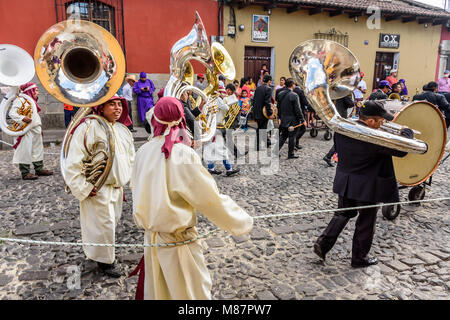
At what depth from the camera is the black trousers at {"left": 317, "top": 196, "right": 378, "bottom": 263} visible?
10.9 feet

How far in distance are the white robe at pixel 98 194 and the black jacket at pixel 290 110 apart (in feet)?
16.4

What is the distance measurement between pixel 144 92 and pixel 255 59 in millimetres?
4893

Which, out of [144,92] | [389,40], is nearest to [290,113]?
[144,92]

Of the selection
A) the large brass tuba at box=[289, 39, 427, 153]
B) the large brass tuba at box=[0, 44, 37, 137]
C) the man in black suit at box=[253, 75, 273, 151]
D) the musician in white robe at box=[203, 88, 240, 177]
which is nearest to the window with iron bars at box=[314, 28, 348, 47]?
the man in black suit at box=[253, 75, 273, 151]

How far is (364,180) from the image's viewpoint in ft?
Answer: 10.6

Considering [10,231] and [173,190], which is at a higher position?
[173,190]

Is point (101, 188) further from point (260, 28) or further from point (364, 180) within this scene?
point (260, 28)

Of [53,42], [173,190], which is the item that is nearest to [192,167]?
[173,190]

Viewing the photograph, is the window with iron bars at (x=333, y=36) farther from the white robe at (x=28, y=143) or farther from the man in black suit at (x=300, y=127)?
the white robe at (x=28, y=143)

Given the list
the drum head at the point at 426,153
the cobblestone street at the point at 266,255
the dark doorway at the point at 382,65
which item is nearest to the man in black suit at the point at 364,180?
the cobblestone street at the point at 266,255

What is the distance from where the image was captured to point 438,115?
394 centimetres

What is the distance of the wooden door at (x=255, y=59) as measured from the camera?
13411mm
